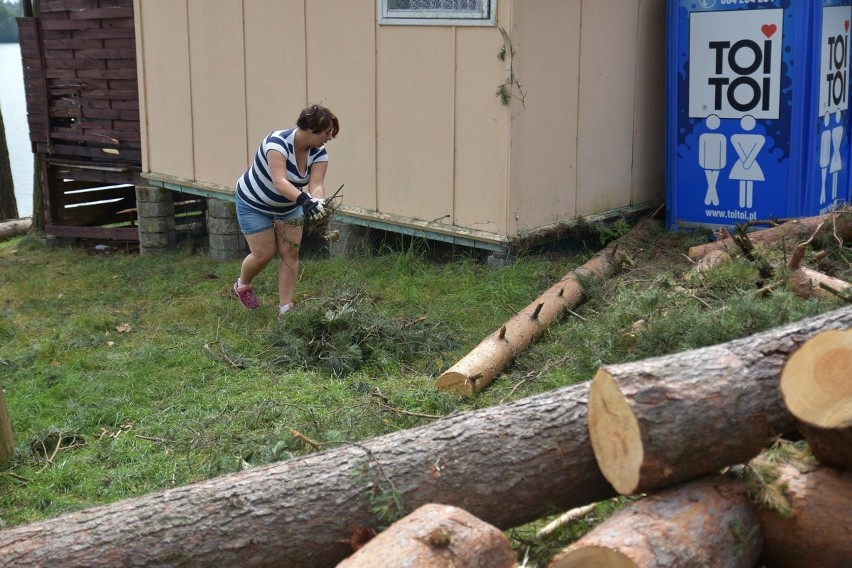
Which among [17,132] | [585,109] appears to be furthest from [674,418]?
[17,132]

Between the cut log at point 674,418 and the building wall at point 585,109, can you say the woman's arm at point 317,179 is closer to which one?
the building wall at point 585,109

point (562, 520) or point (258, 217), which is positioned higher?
point (258, 217)

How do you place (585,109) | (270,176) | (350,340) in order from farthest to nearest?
(585,109) < (270,176) < (350,340)

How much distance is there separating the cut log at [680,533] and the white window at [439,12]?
4988 millimetres

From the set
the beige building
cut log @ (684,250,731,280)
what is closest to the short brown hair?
the beige building

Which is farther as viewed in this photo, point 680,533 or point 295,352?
point 295,352

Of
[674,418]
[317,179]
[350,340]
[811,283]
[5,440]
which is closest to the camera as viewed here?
[674,418]

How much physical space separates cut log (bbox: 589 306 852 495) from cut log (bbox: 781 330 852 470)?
13 cm

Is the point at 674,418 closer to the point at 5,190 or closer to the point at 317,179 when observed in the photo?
the point at 317,179

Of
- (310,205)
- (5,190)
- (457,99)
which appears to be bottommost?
(5,190)

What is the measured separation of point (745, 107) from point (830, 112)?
78 centimetres

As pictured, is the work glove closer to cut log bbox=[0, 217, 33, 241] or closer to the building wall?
the building wall

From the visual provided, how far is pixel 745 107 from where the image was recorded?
8539 mm

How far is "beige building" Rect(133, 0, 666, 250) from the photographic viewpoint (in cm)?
805
